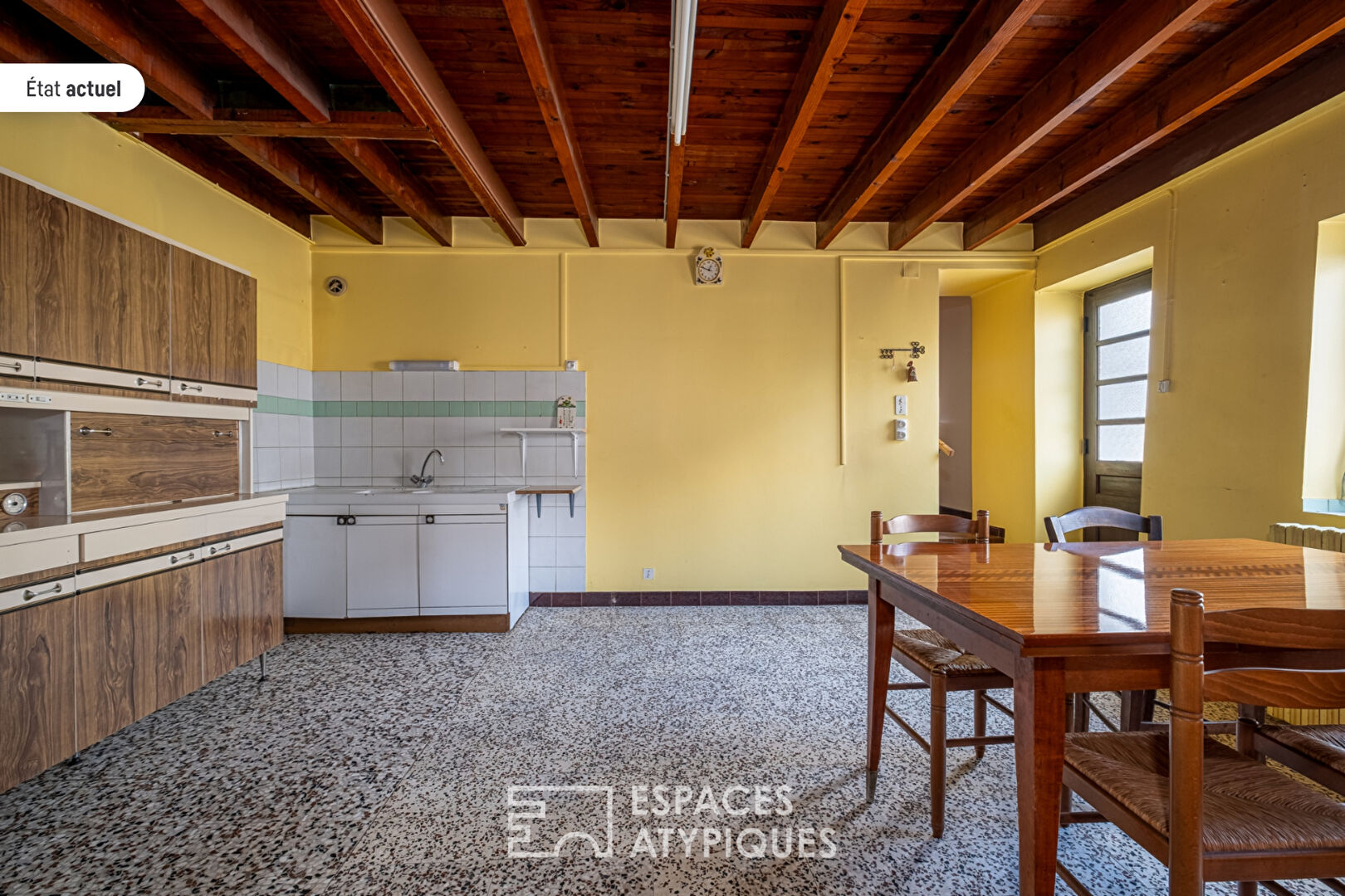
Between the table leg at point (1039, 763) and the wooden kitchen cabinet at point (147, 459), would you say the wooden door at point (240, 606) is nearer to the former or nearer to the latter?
the wooden kitchen cabinet at point (147, 459)

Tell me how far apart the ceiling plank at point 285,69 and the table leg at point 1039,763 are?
327 cm

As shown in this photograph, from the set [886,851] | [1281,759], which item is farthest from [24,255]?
[1281,759]

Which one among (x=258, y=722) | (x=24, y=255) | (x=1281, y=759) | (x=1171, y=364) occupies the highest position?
(x=24, y=255)

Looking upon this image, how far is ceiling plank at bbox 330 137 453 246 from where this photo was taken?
2973mm

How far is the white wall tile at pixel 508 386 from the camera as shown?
4.32 m

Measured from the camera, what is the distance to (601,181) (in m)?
3.76

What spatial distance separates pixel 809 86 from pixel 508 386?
9.47ft

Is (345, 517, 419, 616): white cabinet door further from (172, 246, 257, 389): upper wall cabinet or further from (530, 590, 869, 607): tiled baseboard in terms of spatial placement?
(172, 246, 257, 389): upper wall cabinet

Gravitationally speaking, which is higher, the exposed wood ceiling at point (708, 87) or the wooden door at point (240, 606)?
the exposed wood ceiling at point (708, 87)

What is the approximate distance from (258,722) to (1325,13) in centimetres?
514

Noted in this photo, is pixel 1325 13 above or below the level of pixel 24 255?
above

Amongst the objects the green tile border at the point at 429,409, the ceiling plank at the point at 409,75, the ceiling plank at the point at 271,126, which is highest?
the ceiling plank at the point at 409,75

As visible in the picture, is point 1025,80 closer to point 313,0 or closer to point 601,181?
point 601,181

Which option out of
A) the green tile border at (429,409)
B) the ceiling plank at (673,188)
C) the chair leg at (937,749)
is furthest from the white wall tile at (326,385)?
the chair leg at (937,749)
